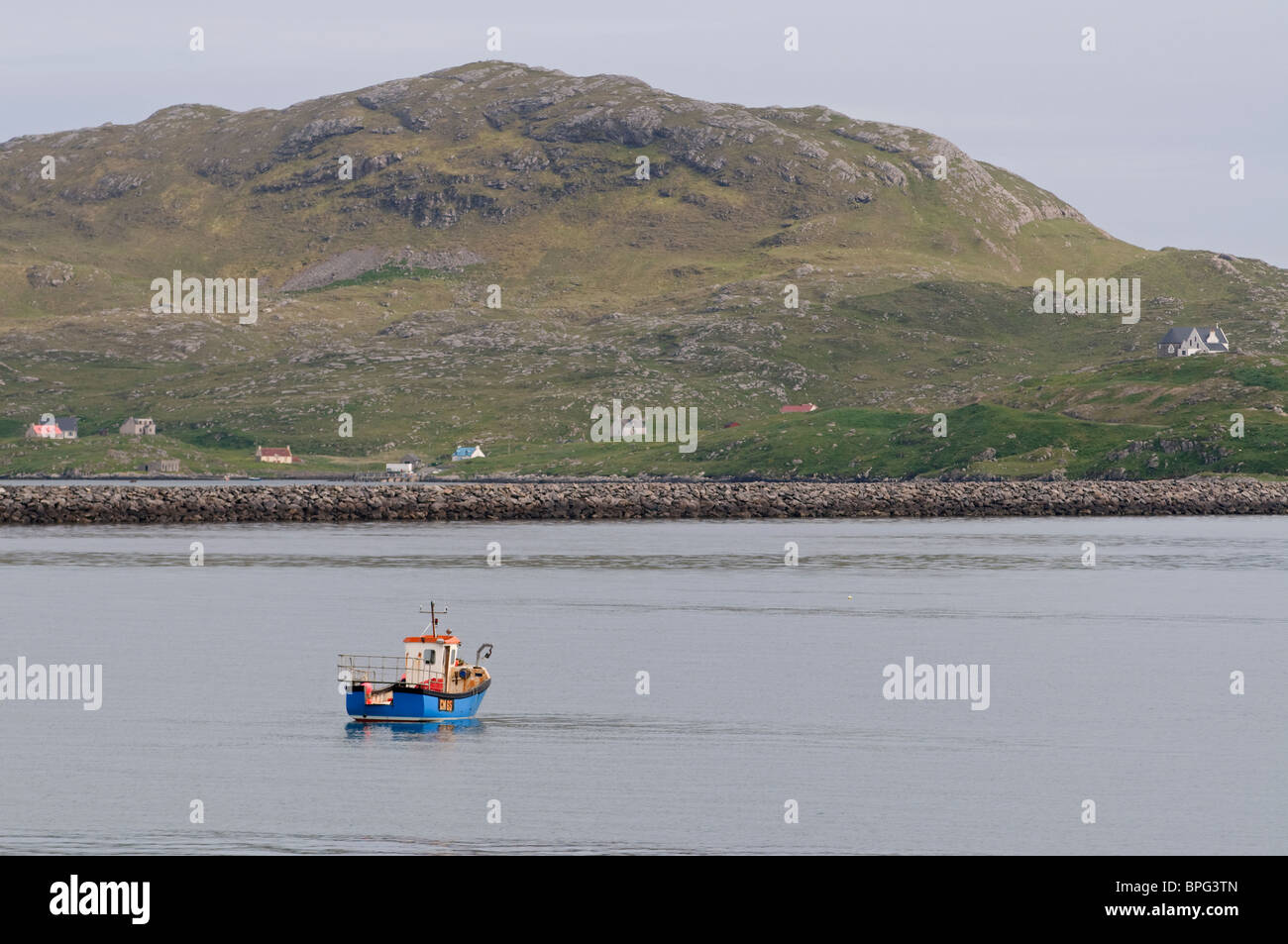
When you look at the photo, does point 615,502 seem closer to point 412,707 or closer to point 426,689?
point 412,707

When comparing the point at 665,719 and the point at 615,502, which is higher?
the point at 615,502

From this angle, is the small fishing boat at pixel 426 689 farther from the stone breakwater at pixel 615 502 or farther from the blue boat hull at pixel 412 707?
the stone breakwater at pixel 615 502

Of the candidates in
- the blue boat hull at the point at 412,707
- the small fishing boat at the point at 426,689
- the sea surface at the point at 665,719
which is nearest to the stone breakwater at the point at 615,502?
the sea surface at the point at 665,719

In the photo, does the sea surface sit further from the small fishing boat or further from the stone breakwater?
the stone breakwater

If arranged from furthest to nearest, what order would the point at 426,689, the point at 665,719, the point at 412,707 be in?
the point at 665,719, the point at 412,707, the point at 426,689

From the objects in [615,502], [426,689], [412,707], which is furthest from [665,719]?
[615,502]

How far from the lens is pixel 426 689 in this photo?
152 feet

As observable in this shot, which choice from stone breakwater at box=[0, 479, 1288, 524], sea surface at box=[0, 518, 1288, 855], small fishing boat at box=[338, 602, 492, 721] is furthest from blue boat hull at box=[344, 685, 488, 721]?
stone breakwater at box=[0, 479, 1288, 524]

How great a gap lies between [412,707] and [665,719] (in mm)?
7571

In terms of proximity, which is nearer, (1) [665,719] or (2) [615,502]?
(1) [665,719]

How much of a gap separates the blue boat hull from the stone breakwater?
114378 mm
